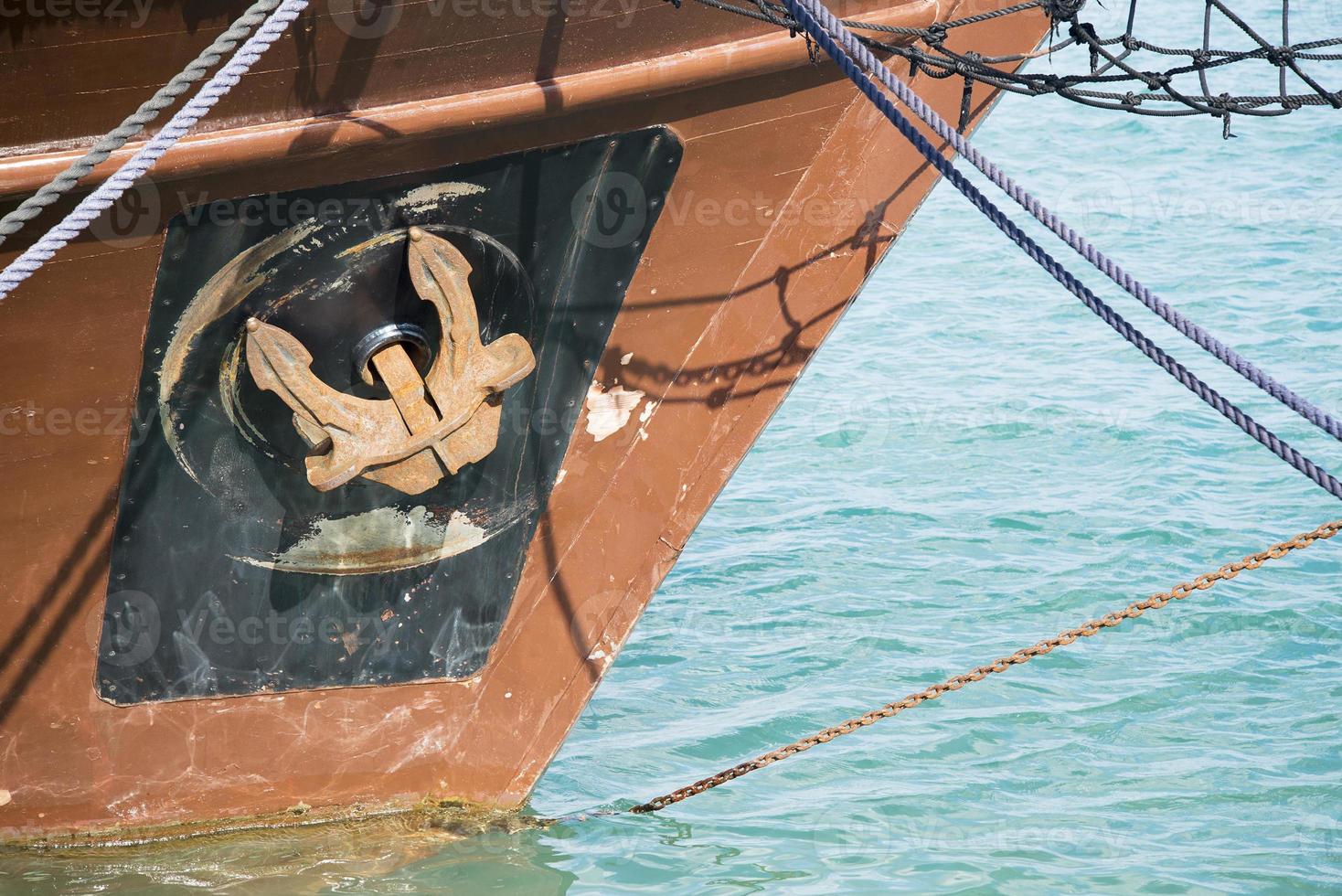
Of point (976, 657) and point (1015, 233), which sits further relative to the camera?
point (976, 657)

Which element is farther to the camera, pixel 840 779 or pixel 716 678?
pixel 716 678

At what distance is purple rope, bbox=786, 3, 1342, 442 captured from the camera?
2555 millimetres

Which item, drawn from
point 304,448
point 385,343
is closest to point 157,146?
point 385,343

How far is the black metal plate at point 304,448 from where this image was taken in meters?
2.95

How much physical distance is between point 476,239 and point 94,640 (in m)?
1.44

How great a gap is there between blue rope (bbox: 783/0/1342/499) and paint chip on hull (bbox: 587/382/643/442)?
1155 millimetres

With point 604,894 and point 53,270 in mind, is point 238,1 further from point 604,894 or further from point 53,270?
point 604,894

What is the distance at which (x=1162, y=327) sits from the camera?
9633 mm

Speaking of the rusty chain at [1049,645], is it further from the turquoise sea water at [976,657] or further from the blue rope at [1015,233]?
the turquoise sea water at [976,657]

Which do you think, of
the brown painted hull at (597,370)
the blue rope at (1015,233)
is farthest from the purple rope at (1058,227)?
the brown painted hull at (597,370)

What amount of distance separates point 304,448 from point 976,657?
11.5ft

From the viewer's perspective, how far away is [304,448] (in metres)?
3.18

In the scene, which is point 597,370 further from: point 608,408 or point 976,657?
point 976,657

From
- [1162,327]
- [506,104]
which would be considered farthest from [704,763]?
[1162,327]
